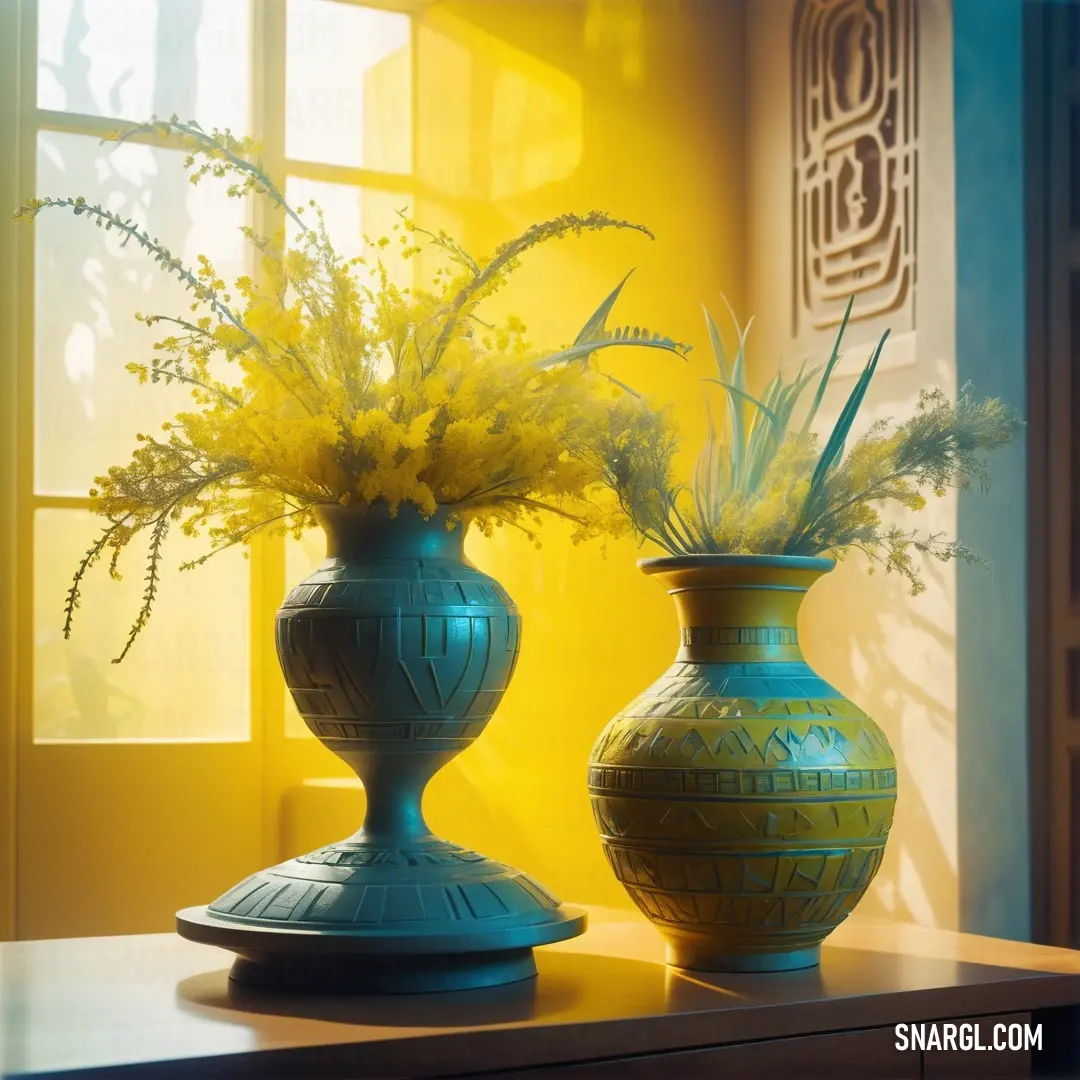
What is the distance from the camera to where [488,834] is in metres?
2.70

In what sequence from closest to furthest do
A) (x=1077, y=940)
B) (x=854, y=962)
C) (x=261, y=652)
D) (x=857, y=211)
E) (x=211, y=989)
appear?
(x=211, y=989), (x=854, y=962), (x=1077, y=940), (x=857, y=211), (x=261, y=652)

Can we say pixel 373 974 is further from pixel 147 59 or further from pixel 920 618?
pixel 147 59

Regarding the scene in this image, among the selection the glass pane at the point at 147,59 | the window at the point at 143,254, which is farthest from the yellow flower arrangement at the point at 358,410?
the glass pane at the point at 147,59

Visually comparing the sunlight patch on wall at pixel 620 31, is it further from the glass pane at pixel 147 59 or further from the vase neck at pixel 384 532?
the vase neck at pixel 384 532

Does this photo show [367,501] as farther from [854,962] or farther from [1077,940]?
[1077,940]

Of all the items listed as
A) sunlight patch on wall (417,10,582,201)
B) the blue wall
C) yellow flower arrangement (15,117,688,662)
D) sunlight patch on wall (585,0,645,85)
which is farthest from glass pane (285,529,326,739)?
yellow flower arrangement (15,117,688,662)

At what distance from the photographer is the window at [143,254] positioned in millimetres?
2568

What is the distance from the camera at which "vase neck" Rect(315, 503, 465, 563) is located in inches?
45.6

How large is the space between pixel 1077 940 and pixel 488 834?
1036 mm

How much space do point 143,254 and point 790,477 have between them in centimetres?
185

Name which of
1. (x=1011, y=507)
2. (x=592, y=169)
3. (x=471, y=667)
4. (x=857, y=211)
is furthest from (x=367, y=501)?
(x=592, y=169)

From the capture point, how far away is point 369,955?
1.06 metres

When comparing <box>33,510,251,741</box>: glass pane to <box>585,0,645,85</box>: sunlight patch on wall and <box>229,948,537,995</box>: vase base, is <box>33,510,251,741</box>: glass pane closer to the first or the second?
<box>585,0,645,85</box>: sunlight patch on wall

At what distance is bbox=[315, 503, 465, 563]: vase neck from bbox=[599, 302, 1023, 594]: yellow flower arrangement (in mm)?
156
